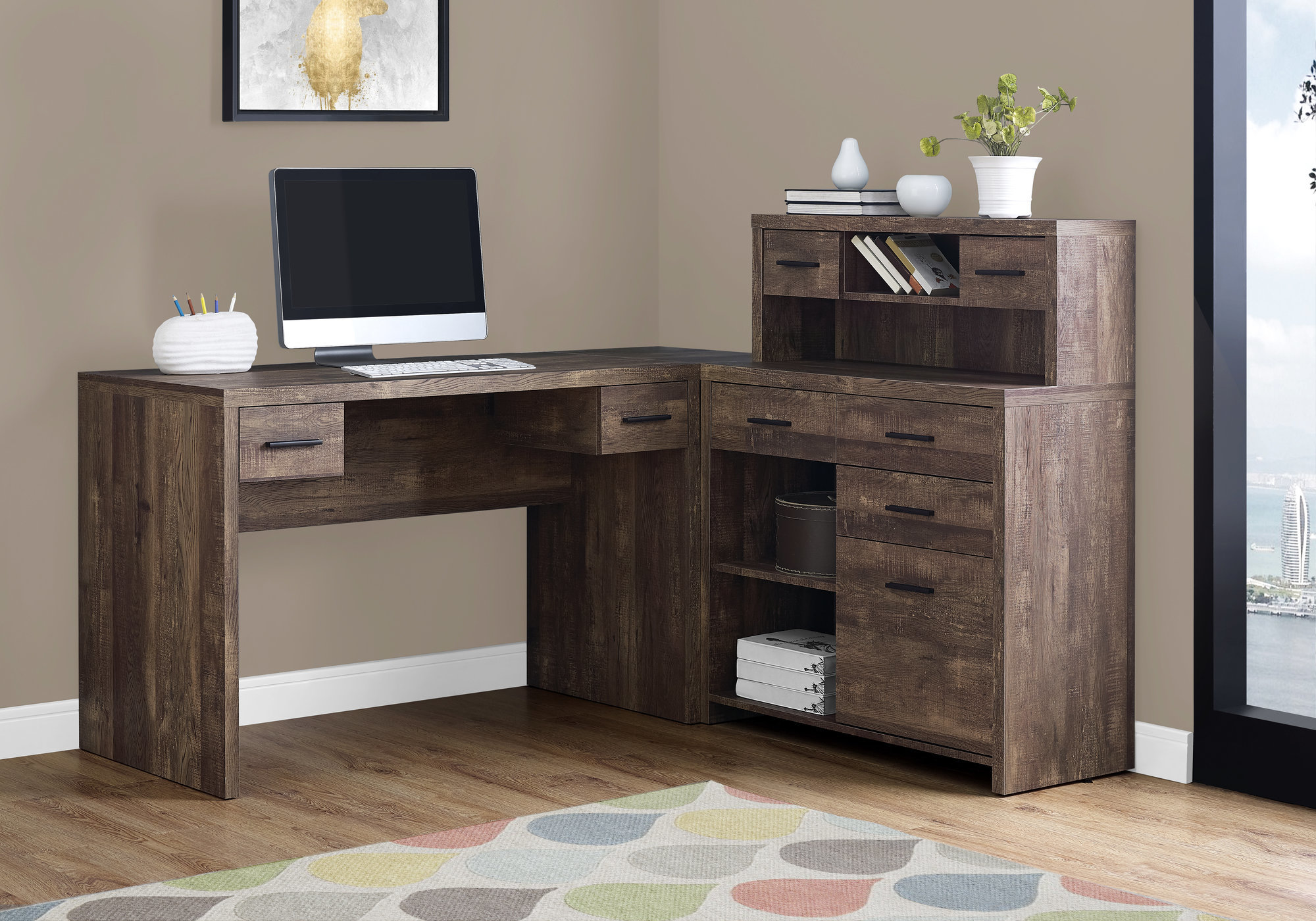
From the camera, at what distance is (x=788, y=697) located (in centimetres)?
408

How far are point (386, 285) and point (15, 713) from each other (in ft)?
4.21

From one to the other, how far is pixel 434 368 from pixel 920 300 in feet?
3.57

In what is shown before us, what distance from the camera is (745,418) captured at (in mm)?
4074

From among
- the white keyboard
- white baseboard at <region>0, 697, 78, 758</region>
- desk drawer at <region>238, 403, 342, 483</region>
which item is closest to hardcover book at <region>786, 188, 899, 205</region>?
the white keyboard

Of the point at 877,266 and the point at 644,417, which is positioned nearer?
the point at 877,266

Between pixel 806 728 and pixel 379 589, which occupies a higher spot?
pixel 379 589

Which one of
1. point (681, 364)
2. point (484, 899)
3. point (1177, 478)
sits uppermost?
point (681, 364)

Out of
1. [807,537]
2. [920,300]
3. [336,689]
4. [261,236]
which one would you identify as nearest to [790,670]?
[807,537]

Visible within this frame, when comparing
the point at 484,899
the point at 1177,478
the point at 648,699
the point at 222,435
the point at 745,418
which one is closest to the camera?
the point at 484,899

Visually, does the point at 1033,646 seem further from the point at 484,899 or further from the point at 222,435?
the point at 222,435

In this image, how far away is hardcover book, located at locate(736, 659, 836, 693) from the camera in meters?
4.00

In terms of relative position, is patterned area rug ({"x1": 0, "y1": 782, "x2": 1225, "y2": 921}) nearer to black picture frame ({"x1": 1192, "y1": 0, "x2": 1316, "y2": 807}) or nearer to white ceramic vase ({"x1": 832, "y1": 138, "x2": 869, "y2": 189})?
black picture frame ({"x1": 1192, "y1": 0, "x2": 1316, "y2": 807})

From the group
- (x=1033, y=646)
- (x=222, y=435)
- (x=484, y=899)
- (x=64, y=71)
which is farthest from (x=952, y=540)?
(x=64, y=71)

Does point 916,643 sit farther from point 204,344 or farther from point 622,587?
point 204,344
